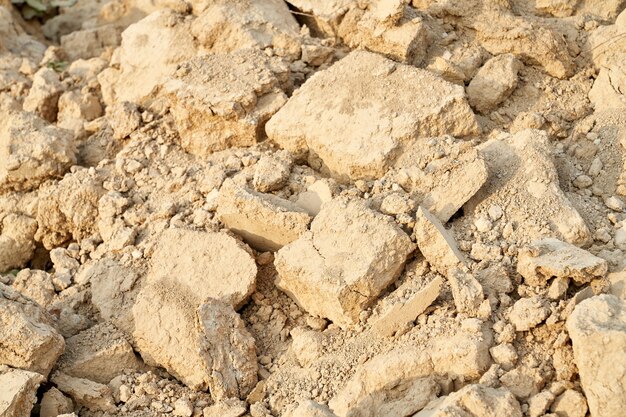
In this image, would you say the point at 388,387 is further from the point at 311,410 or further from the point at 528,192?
the point at 528,192

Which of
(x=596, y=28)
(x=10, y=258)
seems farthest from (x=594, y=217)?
(x=10, y=258)

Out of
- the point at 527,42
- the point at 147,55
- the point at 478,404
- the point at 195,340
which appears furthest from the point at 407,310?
the point at 147,55

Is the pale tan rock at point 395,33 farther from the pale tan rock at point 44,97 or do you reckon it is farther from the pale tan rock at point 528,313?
the pale tan rock at point 44,97

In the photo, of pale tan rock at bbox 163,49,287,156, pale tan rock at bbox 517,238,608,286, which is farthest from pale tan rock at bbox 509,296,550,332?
pale tan rock at bbox 163,49,287,156

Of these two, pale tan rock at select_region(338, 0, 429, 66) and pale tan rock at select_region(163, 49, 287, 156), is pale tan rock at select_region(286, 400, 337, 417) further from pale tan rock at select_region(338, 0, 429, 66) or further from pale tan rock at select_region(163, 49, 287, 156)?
pale tan rock at select_region(338, 0, 429, 66)

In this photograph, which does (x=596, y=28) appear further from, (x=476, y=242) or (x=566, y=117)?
(x=476, y=242)

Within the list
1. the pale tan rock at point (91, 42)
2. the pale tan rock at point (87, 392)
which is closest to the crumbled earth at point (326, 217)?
the pale tan rock at point (87, 392)

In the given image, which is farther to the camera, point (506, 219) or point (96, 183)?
point (96, 183)

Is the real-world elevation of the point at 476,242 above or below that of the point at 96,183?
below
